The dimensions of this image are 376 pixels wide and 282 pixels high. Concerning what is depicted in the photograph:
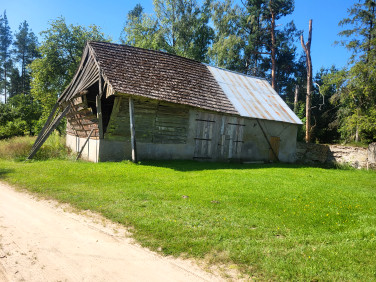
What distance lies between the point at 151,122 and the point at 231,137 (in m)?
5.19

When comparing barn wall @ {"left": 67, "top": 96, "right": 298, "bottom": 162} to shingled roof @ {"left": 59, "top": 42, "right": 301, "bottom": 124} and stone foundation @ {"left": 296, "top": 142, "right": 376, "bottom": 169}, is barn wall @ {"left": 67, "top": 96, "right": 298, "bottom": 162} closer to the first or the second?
shingled roof @ {"left": 59, "top": 42, "right": 301, "bottom": 124}

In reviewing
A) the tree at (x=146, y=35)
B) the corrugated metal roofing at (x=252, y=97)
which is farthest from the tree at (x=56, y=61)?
the corrugated metal roofing at (x=252, y=97)

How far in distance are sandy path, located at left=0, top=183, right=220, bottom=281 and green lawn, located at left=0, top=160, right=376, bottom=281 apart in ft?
1.21

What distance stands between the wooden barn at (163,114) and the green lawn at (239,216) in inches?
135

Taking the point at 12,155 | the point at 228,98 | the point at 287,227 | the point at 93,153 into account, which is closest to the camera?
the point at 287,227

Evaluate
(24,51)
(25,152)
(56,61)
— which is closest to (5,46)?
(24,51)

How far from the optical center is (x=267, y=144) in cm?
1709

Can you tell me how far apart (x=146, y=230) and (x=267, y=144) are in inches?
554

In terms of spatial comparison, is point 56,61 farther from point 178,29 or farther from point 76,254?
point 76,254

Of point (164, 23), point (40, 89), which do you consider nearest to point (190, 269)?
point (40, 89)

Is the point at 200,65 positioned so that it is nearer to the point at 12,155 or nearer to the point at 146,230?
the point at 12,155

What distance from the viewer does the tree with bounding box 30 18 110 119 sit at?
2748 centimetres

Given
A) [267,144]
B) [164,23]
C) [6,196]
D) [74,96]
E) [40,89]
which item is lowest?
[6,196]

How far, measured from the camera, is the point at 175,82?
14.9 metres
